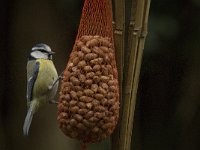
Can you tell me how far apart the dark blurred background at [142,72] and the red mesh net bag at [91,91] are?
5.58ft

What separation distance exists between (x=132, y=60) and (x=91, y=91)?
0.16 m

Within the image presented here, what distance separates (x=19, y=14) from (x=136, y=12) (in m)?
2.16

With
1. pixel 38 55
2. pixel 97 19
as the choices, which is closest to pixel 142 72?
pixel 38 55

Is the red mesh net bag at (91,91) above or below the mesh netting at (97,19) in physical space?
below

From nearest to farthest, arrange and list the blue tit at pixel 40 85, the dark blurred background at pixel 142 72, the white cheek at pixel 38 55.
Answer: the blue tit at pixel 40 85 → the white cheek at pixel 38 55 → the dark blurred background at pixel 142 72

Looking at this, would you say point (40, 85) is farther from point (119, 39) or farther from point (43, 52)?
point (119, 39)

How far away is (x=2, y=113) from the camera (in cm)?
455

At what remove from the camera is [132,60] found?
2.29 meters

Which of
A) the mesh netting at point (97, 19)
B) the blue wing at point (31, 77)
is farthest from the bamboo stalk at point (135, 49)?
the blue wing at point (31, 77)

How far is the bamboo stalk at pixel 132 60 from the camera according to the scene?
2287 millimetres

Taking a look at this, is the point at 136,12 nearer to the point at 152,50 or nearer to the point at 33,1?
the point at 152,50

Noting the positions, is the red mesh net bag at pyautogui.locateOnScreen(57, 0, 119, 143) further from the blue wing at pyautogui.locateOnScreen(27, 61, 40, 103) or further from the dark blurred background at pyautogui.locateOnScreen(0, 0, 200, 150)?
the dark blurred background at pyautogui.locateOnScreen(0, 0, 200, 150)

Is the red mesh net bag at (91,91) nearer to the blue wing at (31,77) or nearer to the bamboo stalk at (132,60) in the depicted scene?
the bamboo stalk at (132,60)

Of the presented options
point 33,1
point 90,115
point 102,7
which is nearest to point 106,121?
point 90,115
